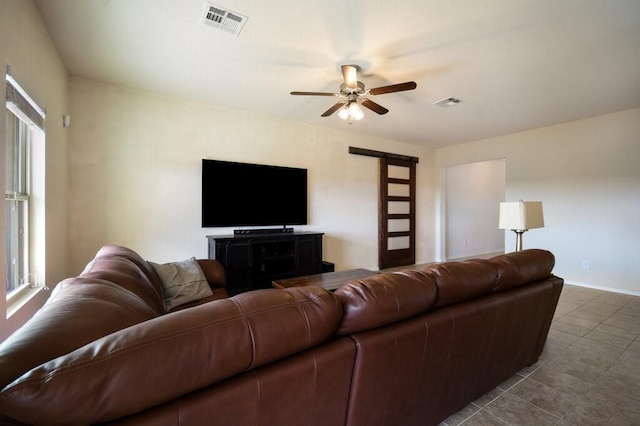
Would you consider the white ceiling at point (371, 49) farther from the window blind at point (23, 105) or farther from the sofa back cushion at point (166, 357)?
the sofa back cushion at point (166, 357)

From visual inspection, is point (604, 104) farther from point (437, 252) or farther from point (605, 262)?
point (437, 252)

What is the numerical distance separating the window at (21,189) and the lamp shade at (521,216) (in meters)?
3.71

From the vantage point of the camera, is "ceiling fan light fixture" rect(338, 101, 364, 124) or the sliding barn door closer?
"ceiling fan light fixture" rect(338, 101, 364, 124)

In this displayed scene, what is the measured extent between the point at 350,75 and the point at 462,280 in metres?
2.10

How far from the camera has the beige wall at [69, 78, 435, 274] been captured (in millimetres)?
3154

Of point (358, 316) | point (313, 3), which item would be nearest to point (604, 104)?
point (313, 3)

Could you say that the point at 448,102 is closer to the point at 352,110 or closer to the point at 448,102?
the point at 448,102

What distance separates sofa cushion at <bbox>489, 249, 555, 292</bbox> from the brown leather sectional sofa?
0.7 inches

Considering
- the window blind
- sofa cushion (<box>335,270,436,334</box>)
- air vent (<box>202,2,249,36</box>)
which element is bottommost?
sofa cushion (<box>335,270,436,334</box>)

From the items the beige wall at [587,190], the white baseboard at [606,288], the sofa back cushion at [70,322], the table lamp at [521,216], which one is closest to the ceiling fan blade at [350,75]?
the table lamp at [521,216]

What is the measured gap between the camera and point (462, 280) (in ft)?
4.54

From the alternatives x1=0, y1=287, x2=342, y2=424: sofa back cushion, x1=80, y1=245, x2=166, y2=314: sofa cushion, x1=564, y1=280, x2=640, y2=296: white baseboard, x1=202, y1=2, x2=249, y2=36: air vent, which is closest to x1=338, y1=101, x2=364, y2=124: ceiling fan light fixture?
x1=202, y1=2, x2=249, y2=36: air vent

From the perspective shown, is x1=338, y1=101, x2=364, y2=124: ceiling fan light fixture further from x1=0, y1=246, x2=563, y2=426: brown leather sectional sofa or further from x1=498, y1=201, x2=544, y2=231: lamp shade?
x1=0, y1=246, x2=563, y2=426: brown leather sectional sofa

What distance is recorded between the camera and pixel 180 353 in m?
0.68
